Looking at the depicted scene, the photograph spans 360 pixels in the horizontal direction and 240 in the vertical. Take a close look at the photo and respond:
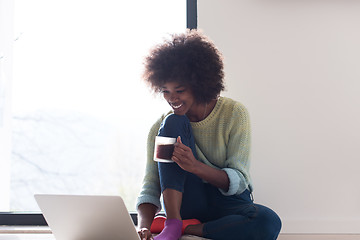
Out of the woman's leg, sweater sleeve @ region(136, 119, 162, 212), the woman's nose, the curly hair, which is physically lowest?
the woman's leg

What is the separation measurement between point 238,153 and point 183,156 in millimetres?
364

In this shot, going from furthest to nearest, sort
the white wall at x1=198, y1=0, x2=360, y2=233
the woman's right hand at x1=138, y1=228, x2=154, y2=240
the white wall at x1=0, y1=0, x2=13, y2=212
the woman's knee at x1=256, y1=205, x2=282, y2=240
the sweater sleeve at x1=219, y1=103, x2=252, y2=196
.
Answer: the white wall at x1=0, y1=0, x2=13, y2=212, the white wall at x1=198, y1=0, x2=360, y2=233, the sweater sleeve at x1=219, y1=103, x2=252, y2=196, the woman's knee at x1=256, y1=205, x2=282, y2=240, the woman's right hand at x1=138, y1=228, x2=154, y2=240

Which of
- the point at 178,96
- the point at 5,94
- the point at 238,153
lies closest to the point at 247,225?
the point at 238,153

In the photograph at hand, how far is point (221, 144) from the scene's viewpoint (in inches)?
81.4

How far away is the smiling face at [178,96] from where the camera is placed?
195cm

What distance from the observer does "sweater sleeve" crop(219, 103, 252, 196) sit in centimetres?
190

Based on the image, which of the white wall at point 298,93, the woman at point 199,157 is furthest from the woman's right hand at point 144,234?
the white wall at point 298,93

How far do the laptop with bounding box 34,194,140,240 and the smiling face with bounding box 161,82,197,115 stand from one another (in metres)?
0.63

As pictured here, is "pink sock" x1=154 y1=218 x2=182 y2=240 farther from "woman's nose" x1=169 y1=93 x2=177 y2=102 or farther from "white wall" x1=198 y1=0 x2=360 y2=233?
"white wall" x1=198 y1=0 x2=360 y2=233

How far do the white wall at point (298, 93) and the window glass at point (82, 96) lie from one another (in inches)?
19.1

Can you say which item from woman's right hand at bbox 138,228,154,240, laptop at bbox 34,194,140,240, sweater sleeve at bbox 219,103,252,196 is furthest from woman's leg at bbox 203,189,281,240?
laptop at bbox 34,194,140,240

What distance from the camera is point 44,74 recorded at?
3.23 metres

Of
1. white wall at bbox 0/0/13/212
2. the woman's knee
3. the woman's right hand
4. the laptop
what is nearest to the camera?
the laptop

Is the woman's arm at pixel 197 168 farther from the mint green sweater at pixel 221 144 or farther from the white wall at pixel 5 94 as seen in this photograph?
the white wall at pixel 5 94
